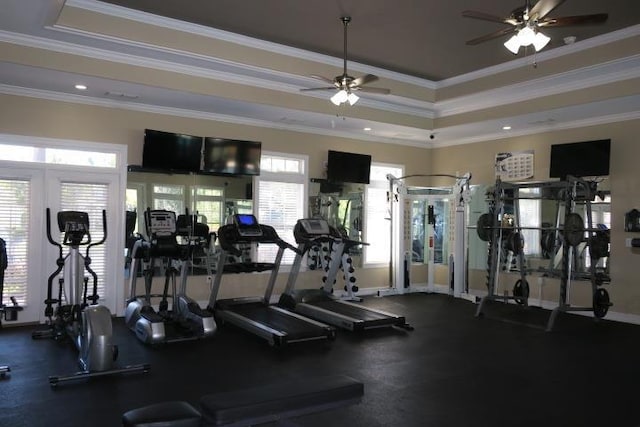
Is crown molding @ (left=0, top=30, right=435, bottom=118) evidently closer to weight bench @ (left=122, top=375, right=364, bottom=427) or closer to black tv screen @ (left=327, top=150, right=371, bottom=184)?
black tv screen @ (left=327, top=150, right=371, bottom=184)

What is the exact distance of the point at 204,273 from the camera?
7.54 metres

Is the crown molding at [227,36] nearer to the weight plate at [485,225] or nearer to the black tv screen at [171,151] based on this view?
the black tv screen at [171,151]

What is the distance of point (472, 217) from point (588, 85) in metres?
3.11

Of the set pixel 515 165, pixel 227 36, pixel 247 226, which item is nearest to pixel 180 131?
pixel 227 36

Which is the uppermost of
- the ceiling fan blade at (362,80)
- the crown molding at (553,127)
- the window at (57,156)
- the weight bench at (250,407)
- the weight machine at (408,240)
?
the ceiling fan blade at (362,80)

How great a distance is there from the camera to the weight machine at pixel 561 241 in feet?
21.5

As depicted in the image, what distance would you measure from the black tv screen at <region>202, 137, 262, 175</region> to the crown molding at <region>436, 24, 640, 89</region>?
3.15m

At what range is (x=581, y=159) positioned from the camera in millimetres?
7492

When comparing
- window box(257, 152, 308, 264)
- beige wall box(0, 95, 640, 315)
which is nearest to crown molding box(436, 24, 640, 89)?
beige wall box(0, 95, 640, 315)

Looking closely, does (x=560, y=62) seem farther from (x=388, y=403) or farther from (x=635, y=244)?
(x=388, y=403)

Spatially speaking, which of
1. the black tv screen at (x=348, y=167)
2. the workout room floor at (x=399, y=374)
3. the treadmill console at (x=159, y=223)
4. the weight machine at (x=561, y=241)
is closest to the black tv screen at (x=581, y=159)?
the weight machine at (x=561, y=241)

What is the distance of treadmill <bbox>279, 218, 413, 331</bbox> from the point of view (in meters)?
6.38

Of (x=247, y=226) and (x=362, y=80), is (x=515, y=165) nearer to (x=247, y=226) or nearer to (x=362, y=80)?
(x=362, y=80)

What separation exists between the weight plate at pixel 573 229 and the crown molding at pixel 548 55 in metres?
2.03
